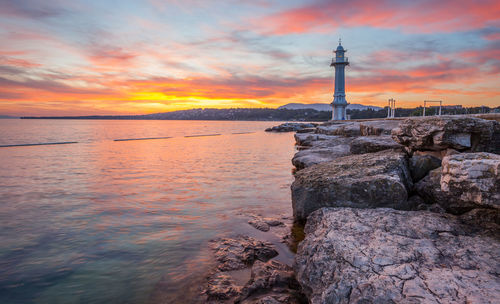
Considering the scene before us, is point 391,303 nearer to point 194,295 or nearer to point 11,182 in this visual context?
point 194,295

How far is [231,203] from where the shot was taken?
876cm

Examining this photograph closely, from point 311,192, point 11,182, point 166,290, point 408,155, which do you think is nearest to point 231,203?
point 311,192

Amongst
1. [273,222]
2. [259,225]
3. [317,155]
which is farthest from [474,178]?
[317,155]

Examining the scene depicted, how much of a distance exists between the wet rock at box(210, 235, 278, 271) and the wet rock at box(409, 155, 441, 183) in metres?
3.78

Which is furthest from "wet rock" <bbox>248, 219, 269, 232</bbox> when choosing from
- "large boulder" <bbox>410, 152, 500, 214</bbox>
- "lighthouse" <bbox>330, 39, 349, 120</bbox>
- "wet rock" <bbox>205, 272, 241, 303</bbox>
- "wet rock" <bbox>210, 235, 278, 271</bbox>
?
"lighthouse" <bbox>330, 39, 349, 120</bbox>

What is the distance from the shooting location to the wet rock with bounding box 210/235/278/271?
4863mm

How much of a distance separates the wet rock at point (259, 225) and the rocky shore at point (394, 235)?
0.05 m

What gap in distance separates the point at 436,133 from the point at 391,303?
200 inches

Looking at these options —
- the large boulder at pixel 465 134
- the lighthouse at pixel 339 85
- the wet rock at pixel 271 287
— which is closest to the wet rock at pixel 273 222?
the wet rock at pixel 271 287

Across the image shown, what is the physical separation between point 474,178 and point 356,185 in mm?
1998

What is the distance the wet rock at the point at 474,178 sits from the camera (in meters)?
3.29

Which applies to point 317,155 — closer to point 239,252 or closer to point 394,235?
point 239,252

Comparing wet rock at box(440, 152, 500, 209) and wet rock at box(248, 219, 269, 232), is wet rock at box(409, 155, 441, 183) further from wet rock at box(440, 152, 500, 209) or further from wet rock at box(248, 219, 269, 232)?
wet rock at box(248, 219, 269, 232)

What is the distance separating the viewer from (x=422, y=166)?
6148 millimetres
